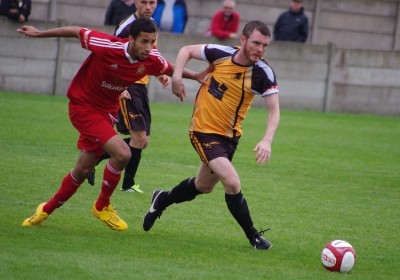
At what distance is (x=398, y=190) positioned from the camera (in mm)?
12422

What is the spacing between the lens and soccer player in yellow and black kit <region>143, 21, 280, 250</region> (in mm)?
8102

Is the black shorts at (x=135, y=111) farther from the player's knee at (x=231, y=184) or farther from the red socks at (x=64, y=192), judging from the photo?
the player's knee at (x=231, y=184)

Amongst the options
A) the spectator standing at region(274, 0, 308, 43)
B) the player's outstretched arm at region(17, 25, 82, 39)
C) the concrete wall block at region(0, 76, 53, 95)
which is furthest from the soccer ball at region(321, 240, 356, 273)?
the spectator standing at region(274, 0, 308, 43)

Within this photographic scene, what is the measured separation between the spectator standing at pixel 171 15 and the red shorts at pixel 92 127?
12.2m

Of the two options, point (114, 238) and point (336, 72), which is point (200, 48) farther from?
point (336, 72)

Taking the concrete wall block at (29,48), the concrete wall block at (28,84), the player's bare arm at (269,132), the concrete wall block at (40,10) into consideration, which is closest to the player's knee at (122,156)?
the player's bare arm at (269,132)

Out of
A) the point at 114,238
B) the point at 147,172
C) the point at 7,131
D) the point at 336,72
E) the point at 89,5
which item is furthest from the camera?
the point at 89,5

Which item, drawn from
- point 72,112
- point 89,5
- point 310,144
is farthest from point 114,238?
point 89,5

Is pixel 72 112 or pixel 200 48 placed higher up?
pixel 200 48

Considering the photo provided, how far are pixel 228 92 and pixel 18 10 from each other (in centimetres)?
1136

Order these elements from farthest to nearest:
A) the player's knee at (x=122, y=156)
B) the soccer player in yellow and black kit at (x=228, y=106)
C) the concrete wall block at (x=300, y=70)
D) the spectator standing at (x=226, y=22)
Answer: the concrete wall block at (x=300, y=70), the spectator standing at (x=226, y=22), the player's knee at (x=122, y=156), the soccer player in yellow and black kit at (x=228, y=106)

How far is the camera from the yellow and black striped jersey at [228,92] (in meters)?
8.30

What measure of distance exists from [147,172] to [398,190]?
3319 millimetres

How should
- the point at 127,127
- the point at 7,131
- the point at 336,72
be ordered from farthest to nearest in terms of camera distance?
the point at 336,72 → the point at 7,131 → the point at 127,127
